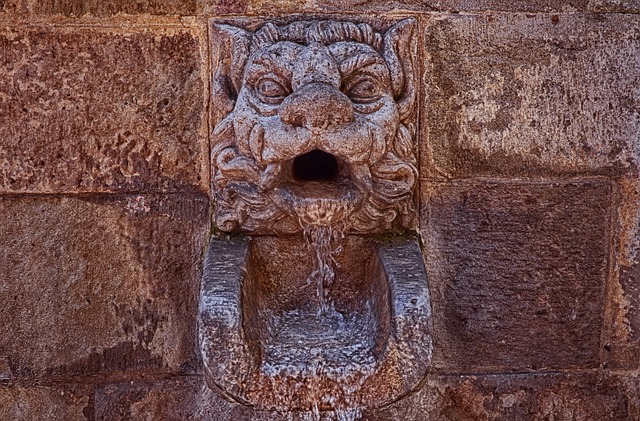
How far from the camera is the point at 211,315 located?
1.75 metres

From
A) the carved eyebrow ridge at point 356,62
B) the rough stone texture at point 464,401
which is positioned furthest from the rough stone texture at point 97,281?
the carved eyebrow ridge at point 356,62

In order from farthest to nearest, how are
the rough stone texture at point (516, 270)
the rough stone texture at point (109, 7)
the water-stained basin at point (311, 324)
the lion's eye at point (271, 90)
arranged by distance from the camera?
the rough stone texture at point (516, 270) → the rough stone texture at point (109, 7) → the lion's eye at point (271, 90) → the water-stained basin at point (311, 324)

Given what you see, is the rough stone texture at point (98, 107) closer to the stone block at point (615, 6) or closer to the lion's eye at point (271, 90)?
the lion's eye at point (271, 90)

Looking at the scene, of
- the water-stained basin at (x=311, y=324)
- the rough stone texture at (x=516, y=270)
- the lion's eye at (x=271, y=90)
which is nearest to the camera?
the water-stained basin at (x=311, y=324)

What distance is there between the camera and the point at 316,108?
178 centimetres

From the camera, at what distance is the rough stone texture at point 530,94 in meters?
2.10

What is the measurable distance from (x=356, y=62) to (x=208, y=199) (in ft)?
2.10

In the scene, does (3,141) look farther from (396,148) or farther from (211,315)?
(396,148)

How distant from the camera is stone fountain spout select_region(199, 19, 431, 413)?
176cm

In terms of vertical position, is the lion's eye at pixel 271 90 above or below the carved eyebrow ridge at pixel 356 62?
below

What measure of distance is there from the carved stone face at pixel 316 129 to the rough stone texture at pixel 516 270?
21 centimetres

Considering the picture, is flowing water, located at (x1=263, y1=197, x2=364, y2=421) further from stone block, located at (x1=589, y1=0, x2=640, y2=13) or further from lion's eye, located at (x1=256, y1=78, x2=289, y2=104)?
stone block, located at (x1=589, y1=0, x2=640, y2=13)

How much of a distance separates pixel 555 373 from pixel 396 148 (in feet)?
3.01

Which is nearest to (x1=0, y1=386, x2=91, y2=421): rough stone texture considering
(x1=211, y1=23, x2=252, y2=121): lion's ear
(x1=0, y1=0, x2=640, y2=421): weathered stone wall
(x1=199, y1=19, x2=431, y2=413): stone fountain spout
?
(x1=0, y1=0, x2=640, y2=421): weathered stone wall
